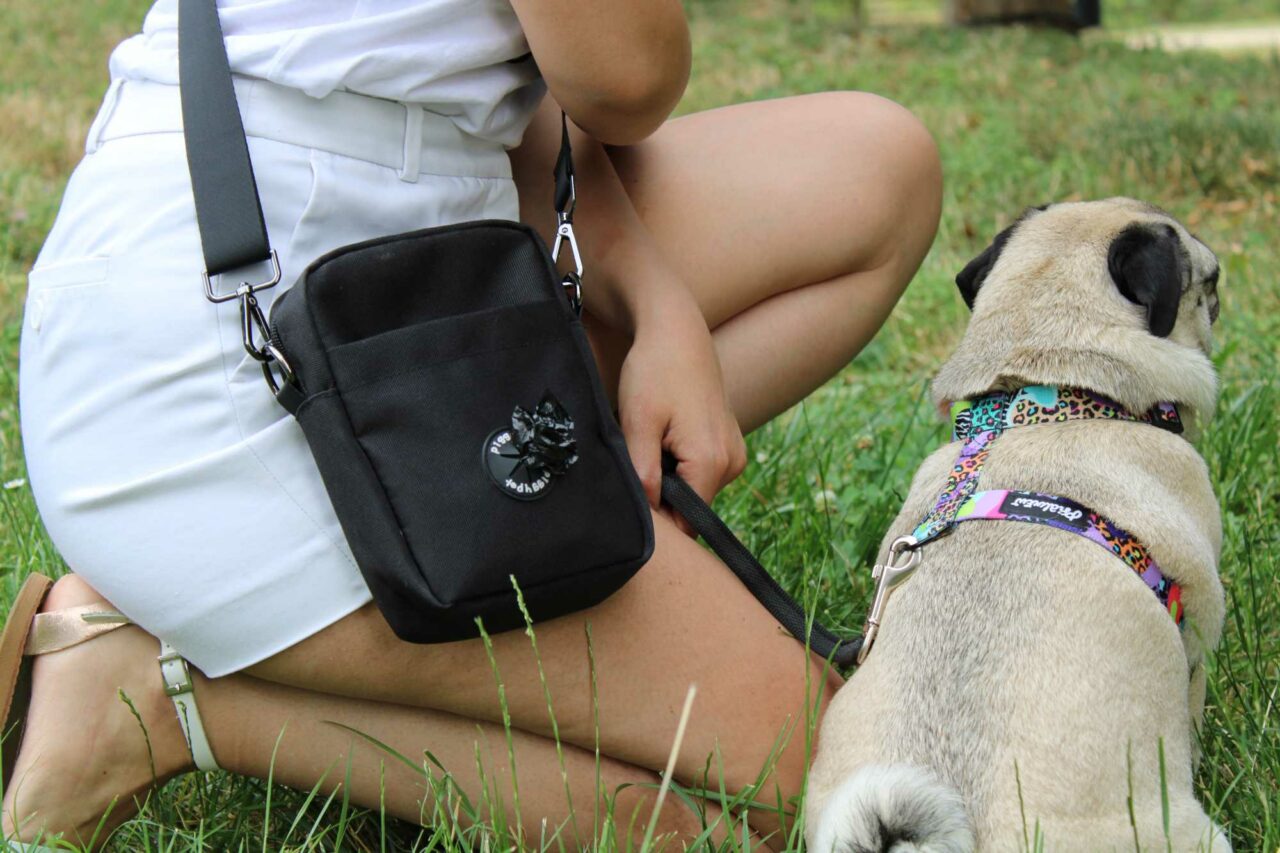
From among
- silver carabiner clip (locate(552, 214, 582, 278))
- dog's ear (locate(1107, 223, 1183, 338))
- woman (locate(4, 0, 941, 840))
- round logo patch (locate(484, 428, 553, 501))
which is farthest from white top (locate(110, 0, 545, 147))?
dog's ear (locate(1107, 223, 1183, 338))

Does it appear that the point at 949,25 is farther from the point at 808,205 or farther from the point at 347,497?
the point at 347,497

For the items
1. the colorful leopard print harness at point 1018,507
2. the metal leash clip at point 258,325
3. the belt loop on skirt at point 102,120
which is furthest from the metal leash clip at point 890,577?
the belt loop on skirt at point 102,120

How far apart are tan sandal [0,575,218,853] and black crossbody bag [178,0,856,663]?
0.35 m

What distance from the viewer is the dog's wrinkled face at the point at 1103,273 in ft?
6.48

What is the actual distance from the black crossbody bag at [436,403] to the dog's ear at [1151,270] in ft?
2.40

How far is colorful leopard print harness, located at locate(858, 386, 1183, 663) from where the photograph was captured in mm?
1721

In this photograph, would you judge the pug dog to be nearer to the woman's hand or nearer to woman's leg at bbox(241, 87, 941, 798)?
woman's leg at bbox(241, 87, 941, 798)

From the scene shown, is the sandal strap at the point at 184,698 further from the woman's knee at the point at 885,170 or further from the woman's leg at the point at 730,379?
the woman's knee at the point at 885,170

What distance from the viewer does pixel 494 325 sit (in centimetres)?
162

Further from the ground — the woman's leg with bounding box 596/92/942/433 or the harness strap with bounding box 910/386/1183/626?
the woman's leg with bounding box 596/92/942/433

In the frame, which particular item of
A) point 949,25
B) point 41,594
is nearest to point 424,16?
point 41,594

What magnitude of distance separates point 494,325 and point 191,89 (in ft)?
1.54

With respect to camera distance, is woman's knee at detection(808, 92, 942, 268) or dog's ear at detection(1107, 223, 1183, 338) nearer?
dog's ear at detection(1107, 223, 1183, 338)

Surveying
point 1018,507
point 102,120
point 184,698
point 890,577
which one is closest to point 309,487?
point 184,698
